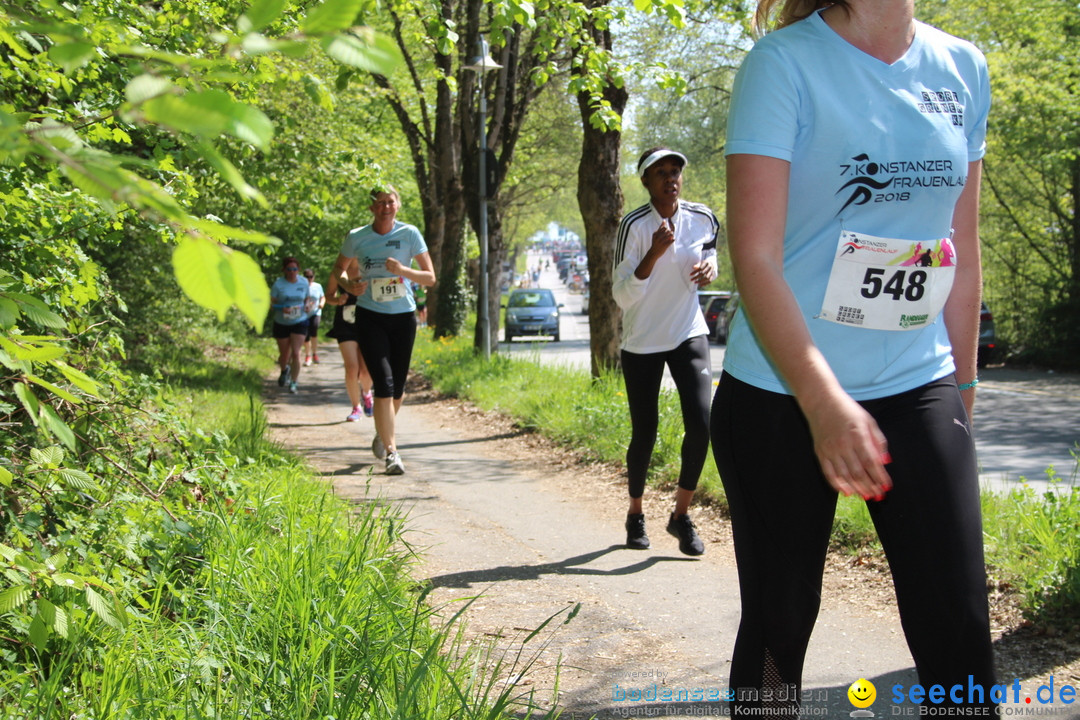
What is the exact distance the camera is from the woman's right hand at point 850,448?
65.0 inches

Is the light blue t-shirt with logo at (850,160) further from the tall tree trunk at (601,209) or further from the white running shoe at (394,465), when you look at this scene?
the tall tree trunk at (601,209)

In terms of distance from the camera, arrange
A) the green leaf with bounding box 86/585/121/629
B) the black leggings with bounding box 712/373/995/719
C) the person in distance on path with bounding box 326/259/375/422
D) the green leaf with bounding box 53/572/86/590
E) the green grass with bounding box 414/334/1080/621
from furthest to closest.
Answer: the person in distance on path with bounding box 326/259/375/422
the green grass with bounding box 414/334/1080/621
the green leaf with bounding box 86/585/121/629
the green leaf with bounding box 53/572/86/590
the black leggings with bounding box 712/373/995/719

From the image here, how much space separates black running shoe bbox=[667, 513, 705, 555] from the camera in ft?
Answer: 16.7

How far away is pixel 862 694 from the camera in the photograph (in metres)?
3.17

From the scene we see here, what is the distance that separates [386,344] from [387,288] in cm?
43

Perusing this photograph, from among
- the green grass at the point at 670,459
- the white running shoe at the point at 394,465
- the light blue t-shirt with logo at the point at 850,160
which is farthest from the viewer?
the white running shoe at the point at 394,465

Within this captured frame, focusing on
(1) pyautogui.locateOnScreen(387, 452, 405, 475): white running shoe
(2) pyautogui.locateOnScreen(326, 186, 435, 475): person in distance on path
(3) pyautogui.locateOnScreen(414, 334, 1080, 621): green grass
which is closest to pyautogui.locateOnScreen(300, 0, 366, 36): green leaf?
(3) pyautogui.locateOnScreen(414, 334, 1080, 621): green grass

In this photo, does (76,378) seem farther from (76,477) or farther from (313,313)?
(313,313)

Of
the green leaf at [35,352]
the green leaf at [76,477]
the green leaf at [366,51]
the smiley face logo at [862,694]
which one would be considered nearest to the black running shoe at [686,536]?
the smiley face logo at [862,694]

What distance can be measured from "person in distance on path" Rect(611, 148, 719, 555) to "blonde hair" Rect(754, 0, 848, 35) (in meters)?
2.49

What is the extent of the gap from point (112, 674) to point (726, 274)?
3956 cm

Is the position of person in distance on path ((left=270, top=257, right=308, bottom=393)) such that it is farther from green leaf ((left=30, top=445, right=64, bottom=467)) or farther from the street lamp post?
green leaf ((left=30, top=445, right=64, bottom=467))

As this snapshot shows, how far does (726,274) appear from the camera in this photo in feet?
134

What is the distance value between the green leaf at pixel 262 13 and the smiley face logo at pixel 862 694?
2.88 meters
